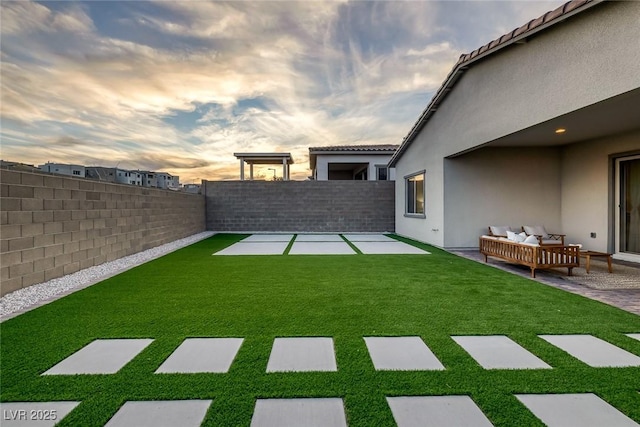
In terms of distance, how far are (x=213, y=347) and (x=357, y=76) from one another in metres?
10.9

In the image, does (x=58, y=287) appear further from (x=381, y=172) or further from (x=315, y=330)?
(x=381, y=172)

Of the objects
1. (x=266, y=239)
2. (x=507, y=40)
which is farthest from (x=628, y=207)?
(x=266, y=239)

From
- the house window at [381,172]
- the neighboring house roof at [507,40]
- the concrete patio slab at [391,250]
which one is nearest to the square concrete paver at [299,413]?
the neighboring house roof at [507,40]

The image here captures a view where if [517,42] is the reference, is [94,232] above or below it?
below

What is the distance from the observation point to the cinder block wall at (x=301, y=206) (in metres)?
13.8

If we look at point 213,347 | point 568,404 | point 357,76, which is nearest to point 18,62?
point 213,347

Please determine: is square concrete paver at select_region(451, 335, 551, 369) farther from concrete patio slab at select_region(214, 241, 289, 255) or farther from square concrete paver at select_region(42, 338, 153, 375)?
concrete patio slab at select_region(214, 241, 289, 255)

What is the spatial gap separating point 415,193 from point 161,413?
33.9 ft

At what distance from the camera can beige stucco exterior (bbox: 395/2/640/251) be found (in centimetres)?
380

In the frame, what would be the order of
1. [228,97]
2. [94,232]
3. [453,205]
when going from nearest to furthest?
[94,232] → [453,205] → [228,97]

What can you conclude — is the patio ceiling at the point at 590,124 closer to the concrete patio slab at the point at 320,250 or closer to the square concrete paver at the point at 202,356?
the concrete patio slab at the point at 320,250

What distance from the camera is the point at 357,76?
36.8 ft

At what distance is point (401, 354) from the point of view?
2.45 meters

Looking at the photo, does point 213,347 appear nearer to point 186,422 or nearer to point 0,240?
point 186,422
